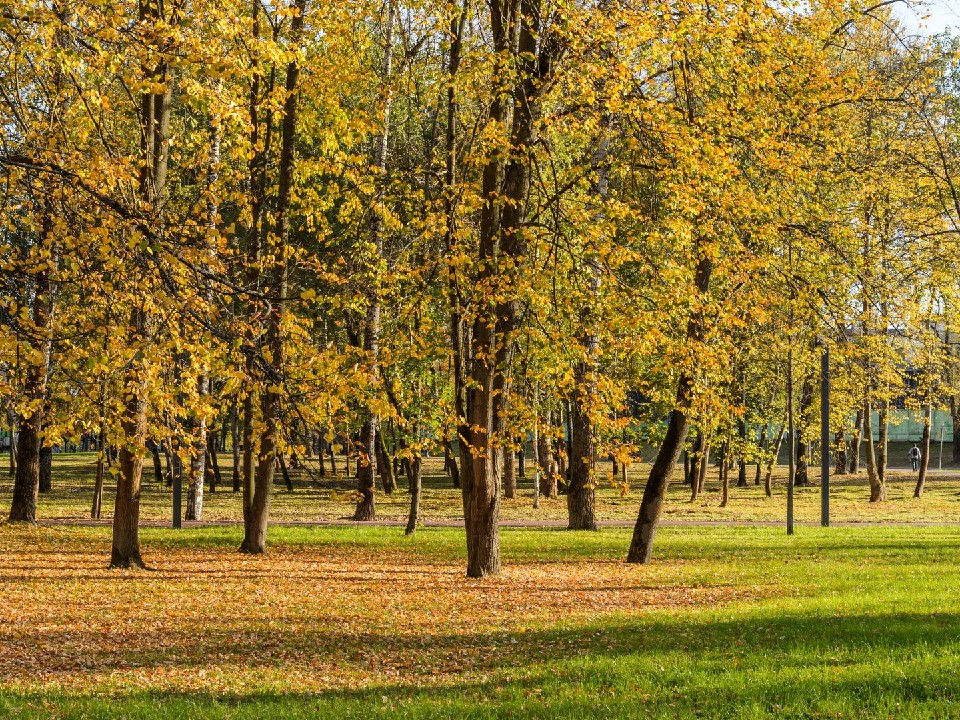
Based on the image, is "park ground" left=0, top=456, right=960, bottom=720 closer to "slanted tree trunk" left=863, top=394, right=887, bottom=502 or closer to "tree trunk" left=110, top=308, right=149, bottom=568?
"tree trunk" left=110, top=308, right=149, bottom=568

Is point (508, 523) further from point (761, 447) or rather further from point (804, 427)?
point (761, 447)

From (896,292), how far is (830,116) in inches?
111

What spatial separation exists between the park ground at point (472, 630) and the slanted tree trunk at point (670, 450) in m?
0.50

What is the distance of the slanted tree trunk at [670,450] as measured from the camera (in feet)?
52.5

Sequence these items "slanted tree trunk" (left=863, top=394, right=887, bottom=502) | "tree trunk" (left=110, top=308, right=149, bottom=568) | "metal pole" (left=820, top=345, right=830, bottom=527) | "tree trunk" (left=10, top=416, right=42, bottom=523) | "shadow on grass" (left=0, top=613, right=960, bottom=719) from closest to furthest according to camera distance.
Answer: "shadow on grass" (left=0, top=613, right=960, bottom=719)
"tree trunk" (left=110, top=308, right=149, bottom=568)
"tree trunk" (left=10, top=416, right=42, bottom=523)
"metal pole" (left=820, top=345, right=830, bottom=527)
"slanted tree trunk" (left=863, top=394, right=887, bottom=502)

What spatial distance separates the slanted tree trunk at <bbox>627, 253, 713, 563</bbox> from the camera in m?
16.0

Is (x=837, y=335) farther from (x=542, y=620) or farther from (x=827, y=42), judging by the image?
(x=542, y=620)

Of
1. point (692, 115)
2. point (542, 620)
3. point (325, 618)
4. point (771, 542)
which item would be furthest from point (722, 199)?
point (771, 542)

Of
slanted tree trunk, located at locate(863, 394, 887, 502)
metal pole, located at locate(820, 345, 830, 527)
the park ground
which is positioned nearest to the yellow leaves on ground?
the park ground

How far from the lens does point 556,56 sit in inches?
601

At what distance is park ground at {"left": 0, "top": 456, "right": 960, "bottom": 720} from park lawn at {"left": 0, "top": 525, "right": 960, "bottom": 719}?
0.11 ft

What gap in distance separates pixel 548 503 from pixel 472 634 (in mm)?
23848

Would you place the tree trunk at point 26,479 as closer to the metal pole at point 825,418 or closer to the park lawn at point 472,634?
the park lawn at point 472,634

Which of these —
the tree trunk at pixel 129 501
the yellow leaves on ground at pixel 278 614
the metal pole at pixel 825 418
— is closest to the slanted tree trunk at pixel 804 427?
the metal pole at pixel 825 418
